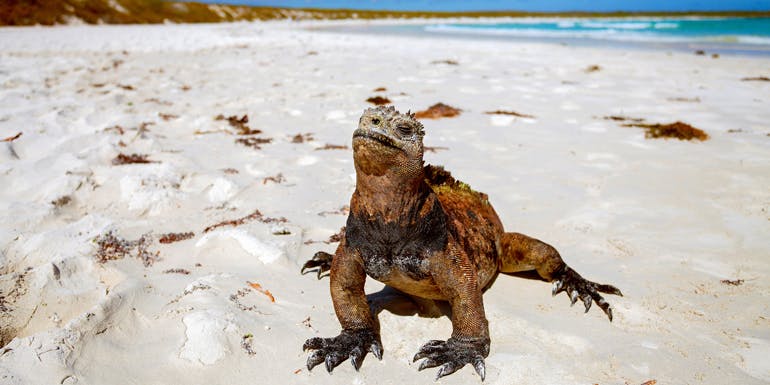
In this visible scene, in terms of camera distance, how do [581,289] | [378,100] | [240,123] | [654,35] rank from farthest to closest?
[654,35], [378,100], [240,123], [581,289]

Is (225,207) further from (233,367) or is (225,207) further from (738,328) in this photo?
(738,328)

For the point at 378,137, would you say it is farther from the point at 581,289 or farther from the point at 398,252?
the point at 581,289

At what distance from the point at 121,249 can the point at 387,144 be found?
242 centimetres

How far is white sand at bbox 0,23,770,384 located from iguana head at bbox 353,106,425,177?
103 cm

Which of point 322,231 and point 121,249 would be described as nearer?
point 121,249

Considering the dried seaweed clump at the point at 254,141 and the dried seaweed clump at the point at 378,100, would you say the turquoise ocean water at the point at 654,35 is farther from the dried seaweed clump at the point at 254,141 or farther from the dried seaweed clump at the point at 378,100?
the dried seaweed clump at the point at 254,141

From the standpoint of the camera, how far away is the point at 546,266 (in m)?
3.24

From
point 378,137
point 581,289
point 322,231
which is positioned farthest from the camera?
point 322,231

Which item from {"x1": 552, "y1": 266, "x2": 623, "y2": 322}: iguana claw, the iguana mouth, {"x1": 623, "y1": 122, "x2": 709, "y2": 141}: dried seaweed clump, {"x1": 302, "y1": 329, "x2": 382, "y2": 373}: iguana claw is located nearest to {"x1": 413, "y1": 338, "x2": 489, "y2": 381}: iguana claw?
{"x1": 302, "y1": 329, "x2": 382, "y2": 373}: iguana claw

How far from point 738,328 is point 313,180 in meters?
3.80

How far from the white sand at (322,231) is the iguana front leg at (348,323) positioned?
0.07 m

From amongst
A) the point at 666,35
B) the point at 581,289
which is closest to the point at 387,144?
the point at 581,289

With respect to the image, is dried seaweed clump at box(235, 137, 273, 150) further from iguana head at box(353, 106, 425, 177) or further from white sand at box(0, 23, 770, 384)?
iguana head at box(353, 106, 425, 177)

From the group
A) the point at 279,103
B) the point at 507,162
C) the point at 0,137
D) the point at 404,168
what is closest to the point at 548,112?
the point at 507,162
